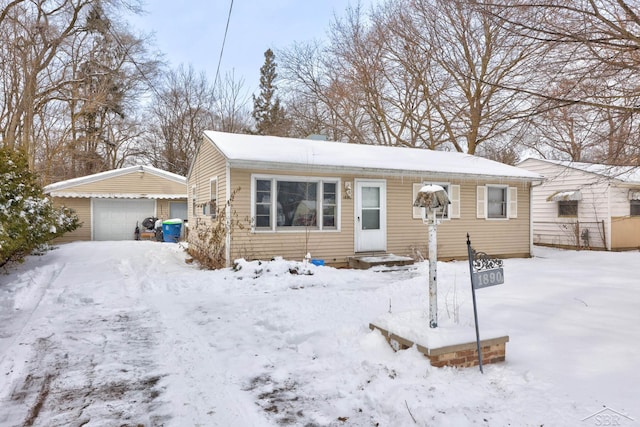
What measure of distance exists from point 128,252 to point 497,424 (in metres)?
12.1

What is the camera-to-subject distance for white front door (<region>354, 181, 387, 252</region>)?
10350mm

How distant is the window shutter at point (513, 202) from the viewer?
12392 mm

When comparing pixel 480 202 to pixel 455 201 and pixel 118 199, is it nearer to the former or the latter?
pixel 455 201

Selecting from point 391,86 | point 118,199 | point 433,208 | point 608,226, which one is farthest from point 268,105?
point 433,208

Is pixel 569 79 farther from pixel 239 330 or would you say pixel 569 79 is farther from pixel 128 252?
pixel 128 252

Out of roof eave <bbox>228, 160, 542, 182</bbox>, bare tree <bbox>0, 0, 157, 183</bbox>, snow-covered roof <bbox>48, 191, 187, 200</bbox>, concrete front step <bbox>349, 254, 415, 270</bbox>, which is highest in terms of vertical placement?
bare tree <bbox>0, 0, 157, 183</bbox>

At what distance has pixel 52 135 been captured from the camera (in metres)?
21.8

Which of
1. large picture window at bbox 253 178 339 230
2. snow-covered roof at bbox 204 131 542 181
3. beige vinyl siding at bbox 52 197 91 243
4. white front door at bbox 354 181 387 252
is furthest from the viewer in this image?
beige vinyl siding at bbox 52 197 91 243

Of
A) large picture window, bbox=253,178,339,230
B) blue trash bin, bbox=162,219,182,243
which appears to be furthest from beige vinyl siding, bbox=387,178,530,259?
blue trash bin, bbox=162,219,182,243

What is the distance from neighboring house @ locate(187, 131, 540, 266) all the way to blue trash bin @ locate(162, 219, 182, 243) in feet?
13.8

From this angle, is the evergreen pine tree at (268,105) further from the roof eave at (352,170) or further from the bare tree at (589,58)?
the bare tree at (589,58)

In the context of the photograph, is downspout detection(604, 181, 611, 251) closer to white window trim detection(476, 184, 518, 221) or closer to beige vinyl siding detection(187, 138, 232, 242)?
white window trim detection(476, 184, 518, 221)

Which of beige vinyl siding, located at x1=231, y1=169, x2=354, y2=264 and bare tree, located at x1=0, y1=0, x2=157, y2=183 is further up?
bare tree, located at x1=0, y1=0, x2=157, y2=183

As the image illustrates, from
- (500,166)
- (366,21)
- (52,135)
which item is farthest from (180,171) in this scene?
(500,166)
